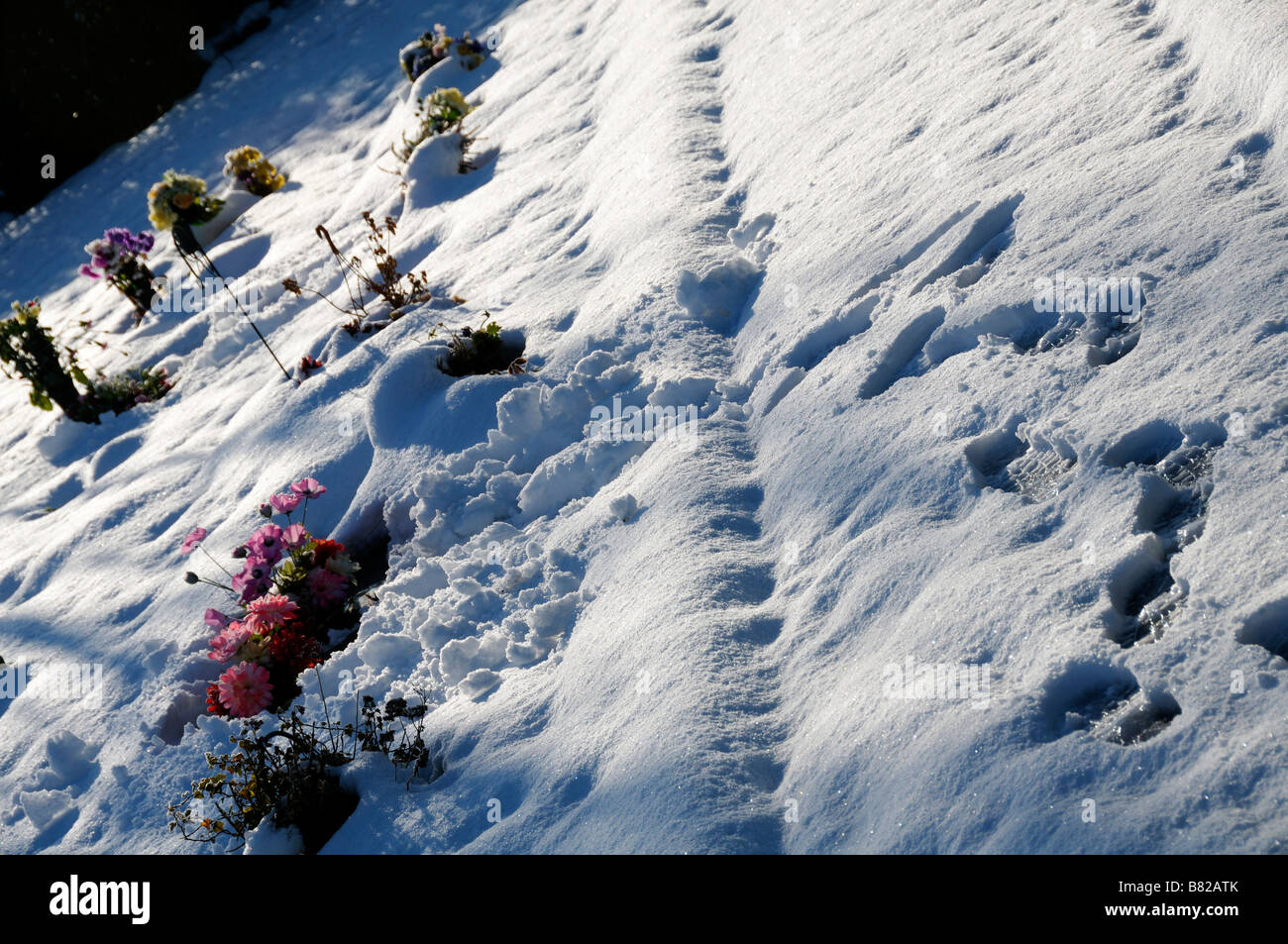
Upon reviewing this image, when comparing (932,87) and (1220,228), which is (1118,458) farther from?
(932,87)

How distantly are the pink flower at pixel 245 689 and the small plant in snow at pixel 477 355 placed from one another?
1784 mm

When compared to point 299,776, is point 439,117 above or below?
above

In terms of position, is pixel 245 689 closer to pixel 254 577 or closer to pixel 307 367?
pixel 254 577

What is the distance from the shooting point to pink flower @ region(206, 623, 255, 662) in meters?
3.34

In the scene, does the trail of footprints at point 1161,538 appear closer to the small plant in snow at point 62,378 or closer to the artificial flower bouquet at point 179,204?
the small plant in snow at point 62,378

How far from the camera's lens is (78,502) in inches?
215

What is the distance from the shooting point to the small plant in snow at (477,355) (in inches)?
170

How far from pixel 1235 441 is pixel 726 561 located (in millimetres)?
1455

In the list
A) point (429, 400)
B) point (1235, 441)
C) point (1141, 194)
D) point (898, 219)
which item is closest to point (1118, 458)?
point (1235, 441)

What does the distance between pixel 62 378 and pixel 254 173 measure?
3259mm

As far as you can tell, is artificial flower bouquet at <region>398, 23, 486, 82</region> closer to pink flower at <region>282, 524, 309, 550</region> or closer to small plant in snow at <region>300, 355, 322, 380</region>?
small plant in snow at <region>300, 355, 322, 380</region>

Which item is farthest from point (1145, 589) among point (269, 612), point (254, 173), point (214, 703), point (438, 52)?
point (254, 173)

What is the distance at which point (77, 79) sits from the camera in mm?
12039

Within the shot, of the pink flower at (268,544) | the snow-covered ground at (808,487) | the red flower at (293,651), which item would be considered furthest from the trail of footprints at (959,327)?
Result: the pink flower at (268,544)
